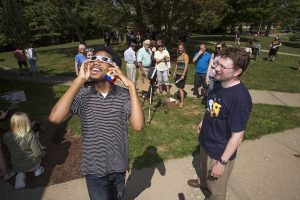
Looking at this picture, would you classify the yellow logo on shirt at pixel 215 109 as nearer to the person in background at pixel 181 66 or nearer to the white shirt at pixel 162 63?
the person in background at pixel 181 66

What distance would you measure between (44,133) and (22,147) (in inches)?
81.7

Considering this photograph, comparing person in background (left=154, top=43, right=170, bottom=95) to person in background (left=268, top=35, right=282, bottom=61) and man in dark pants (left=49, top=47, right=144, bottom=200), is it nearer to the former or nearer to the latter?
man in dark pants (left=49, top=47, right=144, bottom=200)

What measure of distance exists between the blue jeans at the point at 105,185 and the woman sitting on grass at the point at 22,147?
231cm

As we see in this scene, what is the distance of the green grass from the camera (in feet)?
18.7

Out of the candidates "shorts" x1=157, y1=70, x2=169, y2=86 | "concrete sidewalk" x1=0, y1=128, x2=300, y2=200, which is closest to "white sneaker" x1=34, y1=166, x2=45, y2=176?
"concrete sidewalk" x1=0, y1=128, x2=300, y2=200

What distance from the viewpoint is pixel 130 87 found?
8.41 feet

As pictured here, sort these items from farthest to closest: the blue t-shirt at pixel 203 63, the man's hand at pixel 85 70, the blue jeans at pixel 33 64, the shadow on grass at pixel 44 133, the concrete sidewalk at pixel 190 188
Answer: the blue jeans at pixel 33 64, the blue t-shirt at pixel 203 63, the shadow on grass at pixel 44 133, the concrete sidewalk at pixel 190 188, the man's hand at pixel 85 70

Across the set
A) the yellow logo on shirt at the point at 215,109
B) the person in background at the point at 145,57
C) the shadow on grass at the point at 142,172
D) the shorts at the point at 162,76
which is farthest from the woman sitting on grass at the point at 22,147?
the shorts at the point at 162,76

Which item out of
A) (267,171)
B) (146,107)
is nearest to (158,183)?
(267,171)

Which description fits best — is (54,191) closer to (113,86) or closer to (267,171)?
(113,86)

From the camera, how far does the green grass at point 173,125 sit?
5.70 meters

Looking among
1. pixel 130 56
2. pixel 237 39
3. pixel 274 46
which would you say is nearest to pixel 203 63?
pixel 130 56

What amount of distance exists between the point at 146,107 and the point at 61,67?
1054cm

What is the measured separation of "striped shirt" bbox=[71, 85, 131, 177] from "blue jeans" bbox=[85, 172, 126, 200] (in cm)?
10
